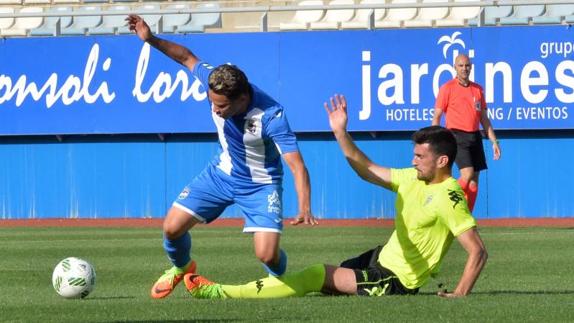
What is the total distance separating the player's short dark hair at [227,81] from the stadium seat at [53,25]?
18.6 meters

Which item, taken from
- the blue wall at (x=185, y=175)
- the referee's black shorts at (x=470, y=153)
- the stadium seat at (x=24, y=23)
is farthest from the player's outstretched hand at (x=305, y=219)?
the stadium seat at (x=24, y=23)

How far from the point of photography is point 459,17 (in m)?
29.2

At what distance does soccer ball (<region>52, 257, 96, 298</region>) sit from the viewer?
1132 centimetres

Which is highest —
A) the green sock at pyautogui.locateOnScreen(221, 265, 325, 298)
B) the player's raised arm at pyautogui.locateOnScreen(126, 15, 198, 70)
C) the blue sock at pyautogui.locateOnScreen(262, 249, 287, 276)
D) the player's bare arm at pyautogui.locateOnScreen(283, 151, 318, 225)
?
the player's raised arm at pyautogui.locateOnScreen(126, 15, 198, 70)

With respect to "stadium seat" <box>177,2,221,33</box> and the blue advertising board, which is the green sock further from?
"stadium seat" <box>177,2,221,33</box>

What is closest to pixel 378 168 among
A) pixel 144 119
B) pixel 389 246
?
pixel 389 246

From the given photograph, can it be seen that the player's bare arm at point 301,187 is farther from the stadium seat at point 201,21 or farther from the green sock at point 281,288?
the stadium seat at point 201,21

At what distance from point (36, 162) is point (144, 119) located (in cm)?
251

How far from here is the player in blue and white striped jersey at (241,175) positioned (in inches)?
426

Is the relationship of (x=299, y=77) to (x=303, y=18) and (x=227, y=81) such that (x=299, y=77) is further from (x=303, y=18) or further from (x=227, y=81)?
(x=227, y=81)

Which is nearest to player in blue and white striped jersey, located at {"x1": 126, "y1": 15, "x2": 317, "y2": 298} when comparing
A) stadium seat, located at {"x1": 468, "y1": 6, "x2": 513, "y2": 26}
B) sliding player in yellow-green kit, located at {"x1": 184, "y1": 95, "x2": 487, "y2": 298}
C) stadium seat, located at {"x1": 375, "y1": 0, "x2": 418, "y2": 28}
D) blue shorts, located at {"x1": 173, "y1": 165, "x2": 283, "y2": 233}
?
blue shorts, located at {"x1": 173, "y1": 165, "x2": 283, "y2": 233}

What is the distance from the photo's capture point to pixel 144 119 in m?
27.8

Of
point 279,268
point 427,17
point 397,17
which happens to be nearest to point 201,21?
point 397,17

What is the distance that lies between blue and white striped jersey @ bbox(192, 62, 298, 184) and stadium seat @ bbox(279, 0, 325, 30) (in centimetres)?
1853
